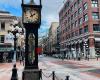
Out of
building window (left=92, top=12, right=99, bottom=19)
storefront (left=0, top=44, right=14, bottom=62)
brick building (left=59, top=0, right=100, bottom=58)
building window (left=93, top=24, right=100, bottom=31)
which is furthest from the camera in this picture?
building window (left=92, top=12, right=99, bottom=19)

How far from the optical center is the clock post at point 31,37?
13.5m

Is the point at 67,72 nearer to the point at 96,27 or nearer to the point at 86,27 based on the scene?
the point at 96,27

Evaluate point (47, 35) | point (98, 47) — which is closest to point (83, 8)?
point (98, 47)

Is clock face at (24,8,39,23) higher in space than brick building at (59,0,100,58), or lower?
lower

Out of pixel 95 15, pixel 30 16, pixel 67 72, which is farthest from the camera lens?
pixel 95 15

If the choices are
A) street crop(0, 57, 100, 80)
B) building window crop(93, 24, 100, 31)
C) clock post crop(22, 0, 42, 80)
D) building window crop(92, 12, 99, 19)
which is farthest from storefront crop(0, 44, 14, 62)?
clock post crop(22, 0, 42, 80)

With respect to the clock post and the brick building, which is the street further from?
the brick building

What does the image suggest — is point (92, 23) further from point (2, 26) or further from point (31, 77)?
point (31, 77)

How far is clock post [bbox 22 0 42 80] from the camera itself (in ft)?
44.3

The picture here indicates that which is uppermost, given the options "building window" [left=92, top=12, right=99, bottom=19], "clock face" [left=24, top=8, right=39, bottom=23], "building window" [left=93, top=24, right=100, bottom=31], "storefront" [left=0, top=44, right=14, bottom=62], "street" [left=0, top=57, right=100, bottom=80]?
"building window" [left=92, top=12, right=99, bottom=19]

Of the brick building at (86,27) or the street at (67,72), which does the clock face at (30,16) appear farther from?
the brick building at (86,27)

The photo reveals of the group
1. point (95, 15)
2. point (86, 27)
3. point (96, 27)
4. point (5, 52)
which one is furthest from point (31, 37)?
point (86, 27)

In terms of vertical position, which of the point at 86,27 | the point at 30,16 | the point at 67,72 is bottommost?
the point at 67,72

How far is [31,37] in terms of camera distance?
13.8 meters
